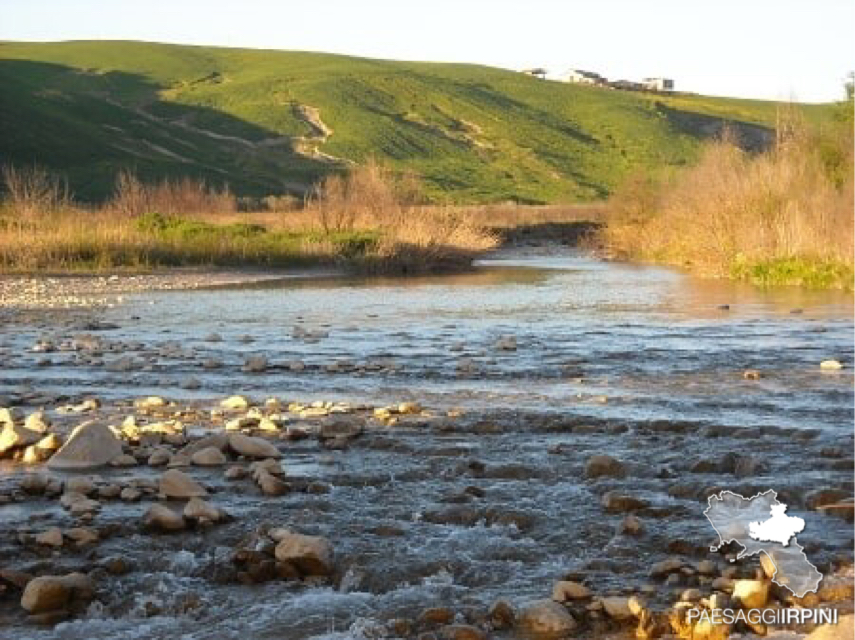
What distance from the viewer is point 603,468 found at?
31.6 ft

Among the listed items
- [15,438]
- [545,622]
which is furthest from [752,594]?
[15,438]

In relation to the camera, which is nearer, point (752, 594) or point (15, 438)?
point (752, 594)

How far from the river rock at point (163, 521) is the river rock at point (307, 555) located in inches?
39.6

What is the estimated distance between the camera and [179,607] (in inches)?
270

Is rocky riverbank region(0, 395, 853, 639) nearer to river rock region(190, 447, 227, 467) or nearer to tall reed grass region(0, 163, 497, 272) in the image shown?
river rock region(190, 447, 227, 467)

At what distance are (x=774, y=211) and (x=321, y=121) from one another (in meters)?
107

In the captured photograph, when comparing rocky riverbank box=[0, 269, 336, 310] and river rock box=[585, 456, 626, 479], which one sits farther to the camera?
rocky riverbank box=[0, 269, 336, 310]

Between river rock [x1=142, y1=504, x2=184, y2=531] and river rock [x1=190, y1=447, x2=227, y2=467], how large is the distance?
1.85 m

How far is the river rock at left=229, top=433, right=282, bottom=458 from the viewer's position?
10.4 m

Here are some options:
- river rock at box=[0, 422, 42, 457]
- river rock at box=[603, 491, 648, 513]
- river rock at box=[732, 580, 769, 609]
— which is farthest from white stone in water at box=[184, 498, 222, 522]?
river rock at box=[732, 580, 769, 609]

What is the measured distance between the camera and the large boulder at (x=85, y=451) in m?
10.1

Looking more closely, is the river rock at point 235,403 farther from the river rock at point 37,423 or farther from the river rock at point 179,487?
the river rock at point 179,487

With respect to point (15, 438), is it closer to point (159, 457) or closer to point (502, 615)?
point (159, 457)

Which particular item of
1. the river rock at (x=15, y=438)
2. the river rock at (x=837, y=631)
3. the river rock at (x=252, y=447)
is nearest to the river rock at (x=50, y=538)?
the river rock at (x=252, y=447)
